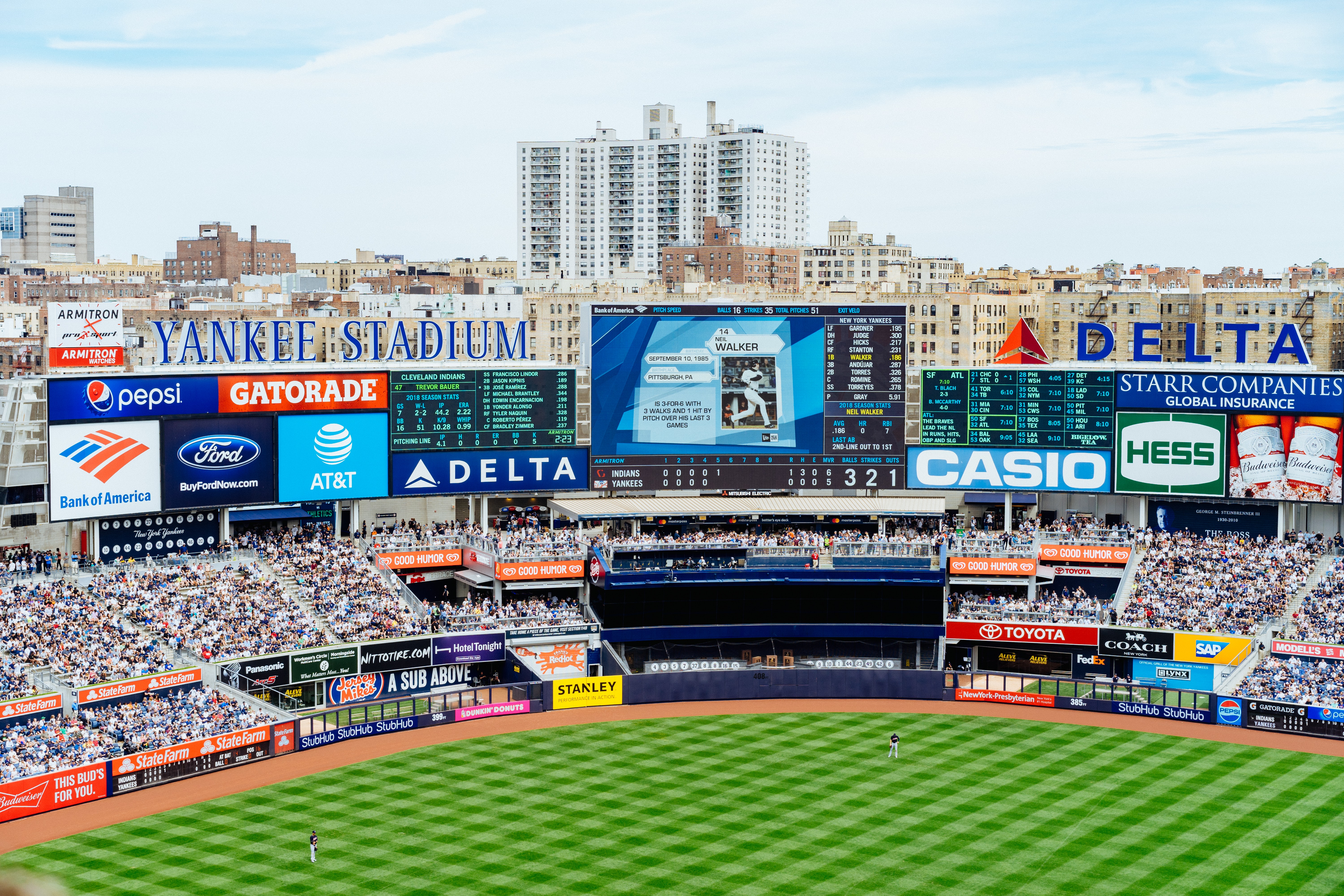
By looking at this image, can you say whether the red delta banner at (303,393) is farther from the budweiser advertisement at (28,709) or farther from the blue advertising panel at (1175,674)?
the blue advertising panel at (1175,674)

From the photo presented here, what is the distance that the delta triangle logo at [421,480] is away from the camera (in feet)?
225

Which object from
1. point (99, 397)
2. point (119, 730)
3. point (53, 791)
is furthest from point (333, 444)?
point (53, 791)

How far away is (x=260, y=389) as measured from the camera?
65.5 metres

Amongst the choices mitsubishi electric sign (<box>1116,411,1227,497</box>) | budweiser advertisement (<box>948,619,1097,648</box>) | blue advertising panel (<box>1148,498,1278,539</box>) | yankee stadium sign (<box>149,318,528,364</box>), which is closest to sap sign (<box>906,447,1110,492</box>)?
mitsubishi electric sign (<box>1116,411,1227,497</box>)

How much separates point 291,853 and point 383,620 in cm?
2079

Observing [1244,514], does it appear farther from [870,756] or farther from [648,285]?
[648,285]

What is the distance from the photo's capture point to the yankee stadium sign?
6475 centimetres

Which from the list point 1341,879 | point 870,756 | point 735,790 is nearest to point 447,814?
point 735,790

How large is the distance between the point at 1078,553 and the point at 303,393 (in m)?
37.8

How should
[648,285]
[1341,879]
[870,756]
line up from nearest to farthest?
1. [1341,879]
2. [870,756]
3. [648,285]

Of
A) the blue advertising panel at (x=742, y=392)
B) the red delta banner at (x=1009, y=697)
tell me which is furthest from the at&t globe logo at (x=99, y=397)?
the red delta banner at (x=1009, y=697)

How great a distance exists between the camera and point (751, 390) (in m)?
69.9

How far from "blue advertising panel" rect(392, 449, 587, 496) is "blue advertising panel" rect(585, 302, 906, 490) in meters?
1.41

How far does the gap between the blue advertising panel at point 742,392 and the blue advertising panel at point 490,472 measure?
4.62 feet
